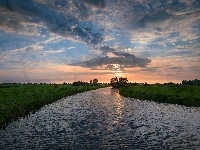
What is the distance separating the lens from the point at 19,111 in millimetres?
37781

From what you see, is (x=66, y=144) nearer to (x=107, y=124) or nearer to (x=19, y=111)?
(x=107, y=124)

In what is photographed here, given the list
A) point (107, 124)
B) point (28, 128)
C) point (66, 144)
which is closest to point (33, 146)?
point (66, 144)

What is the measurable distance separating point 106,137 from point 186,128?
1155cm

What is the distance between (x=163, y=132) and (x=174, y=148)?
242 inches

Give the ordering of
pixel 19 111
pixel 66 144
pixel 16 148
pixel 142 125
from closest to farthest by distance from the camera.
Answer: pixel 16 148 < pixel 66 144 < pixel 142 125 < pixel 19 111

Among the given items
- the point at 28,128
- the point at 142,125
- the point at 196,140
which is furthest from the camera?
the point at 142,125

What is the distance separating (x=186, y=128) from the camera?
2755 cm

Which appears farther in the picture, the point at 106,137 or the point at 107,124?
the point at 107,124

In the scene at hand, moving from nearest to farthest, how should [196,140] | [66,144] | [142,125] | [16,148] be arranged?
[16,148] → [66,144] → [196,140] → [142,125]

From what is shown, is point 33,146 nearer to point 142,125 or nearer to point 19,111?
point 142,125

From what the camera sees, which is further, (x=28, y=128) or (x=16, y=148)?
(x=28, y=128)

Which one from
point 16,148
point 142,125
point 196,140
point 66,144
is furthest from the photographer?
point 142,125

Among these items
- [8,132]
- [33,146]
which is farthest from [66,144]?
[8,132]

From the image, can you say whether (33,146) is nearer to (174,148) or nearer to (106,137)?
(106,137)
